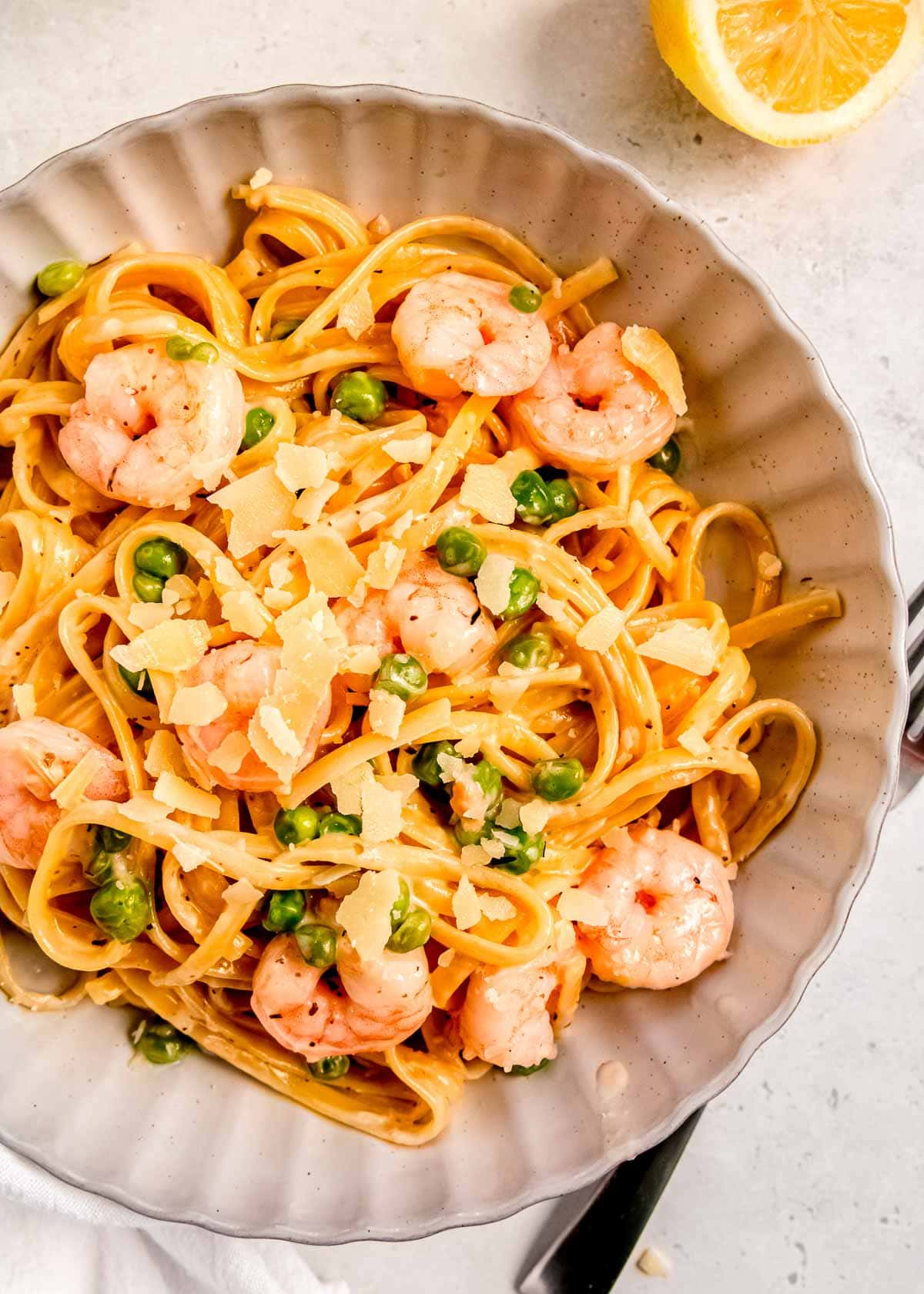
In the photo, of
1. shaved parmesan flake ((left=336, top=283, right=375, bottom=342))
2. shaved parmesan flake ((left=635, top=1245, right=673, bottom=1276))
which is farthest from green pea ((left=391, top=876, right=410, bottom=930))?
shaved parmesan flake ((left=635, top=1245, right=673, bottom=1276))

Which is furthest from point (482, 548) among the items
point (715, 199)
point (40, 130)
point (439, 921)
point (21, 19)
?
point (21, 19)

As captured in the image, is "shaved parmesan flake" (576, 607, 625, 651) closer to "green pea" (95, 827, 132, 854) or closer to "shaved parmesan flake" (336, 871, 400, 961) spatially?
"shaved parmesan flake" (336, 871, 400, 961)

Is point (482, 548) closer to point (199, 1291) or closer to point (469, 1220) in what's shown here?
point (469, 1220)

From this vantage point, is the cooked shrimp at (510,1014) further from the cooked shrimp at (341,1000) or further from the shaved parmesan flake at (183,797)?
the shaved parmesan flake at (183,797)

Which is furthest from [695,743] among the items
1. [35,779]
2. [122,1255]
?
[122,1255]

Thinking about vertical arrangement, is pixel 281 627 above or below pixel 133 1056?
above

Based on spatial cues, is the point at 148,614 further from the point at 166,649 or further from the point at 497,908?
the point at 497,908

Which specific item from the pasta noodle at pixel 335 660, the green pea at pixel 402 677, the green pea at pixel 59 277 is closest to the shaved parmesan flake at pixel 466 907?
the pasta noodle at pixel 335 660
